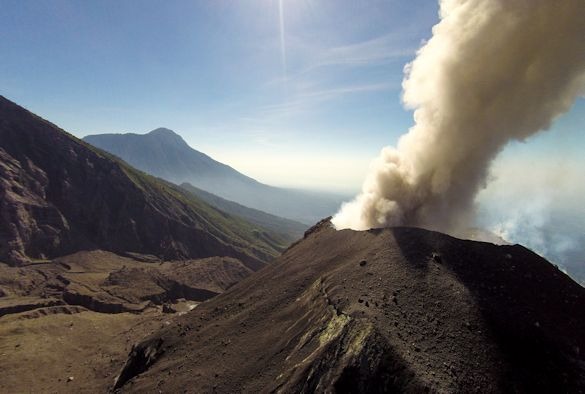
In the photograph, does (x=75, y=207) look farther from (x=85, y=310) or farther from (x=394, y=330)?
(x=394, y=330)

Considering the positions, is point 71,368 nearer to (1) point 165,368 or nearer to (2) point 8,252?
(1) point 165,368

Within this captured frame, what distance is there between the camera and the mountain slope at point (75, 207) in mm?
106938

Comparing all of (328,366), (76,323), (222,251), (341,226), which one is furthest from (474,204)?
(222,251)

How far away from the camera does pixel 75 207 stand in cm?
12675

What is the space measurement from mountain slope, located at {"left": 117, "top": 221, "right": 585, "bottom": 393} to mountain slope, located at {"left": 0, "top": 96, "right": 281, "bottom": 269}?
89.2 meters

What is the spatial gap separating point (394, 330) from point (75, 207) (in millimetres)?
131459

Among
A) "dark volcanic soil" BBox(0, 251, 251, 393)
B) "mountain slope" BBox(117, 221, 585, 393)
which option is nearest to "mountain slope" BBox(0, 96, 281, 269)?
"dark volcanic soil" BBox(0, 251, 251, 393)

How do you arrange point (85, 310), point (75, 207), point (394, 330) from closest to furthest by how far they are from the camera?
1. point (394, 330)
2. point (85, 310)
3. point (75, 207)

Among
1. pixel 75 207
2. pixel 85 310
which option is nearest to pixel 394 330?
pixel 85 310

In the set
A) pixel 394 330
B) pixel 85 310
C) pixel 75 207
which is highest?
pixel 394 330

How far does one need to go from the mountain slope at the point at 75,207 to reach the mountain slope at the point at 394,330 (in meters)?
89.2

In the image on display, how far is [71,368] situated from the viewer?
153ft

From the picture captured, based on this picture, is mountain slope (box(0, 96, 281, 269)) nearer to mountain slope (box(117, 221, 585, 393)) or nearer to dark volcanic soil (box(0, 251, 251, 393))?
dark volcanic soil (box(0, 251, 251, 393))

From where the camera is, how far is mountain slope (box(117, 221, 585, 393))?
21.5 m
